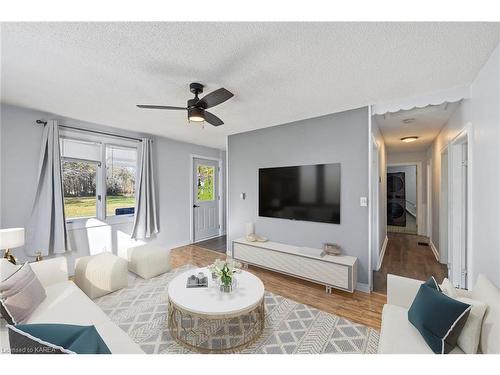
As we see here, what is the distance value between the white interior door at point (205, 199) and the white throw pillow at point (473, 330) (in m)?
4.64

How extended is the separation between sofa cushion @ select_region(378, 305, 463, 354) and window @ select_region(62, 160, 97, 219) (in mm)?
4072

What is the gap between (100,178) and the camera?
3.66 meters

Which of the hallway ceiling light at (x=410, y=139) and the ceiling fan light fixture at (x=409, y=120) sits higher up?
the ceiling fan light fixture at (x=409, y=120)

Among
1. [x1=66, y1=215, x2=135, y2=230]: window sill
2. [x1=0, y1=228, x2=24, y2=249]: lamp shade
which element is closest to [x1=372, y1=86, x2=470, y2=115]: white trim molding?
[x1=0, y1=228, x2=24, y2=249]: lamp shade

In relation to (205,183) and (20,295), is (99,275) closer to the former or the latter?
(20,295)

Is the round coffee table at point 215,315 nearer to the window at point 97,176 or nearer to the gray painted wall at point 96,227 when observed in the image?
the gray painted wall at point 96,227

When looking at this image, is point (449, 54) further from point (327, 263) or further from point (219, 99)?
point (327, 263)

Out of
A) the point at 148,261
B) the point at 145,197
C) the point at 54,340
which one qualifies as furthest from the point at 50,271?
the point at 145,197

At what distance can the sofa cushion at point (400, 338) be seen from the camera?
1.25 metres

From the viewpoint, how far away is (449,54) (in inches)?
65.3

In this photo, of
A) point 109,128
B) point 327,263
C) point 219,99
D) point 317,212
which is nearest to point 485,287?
point 327,263

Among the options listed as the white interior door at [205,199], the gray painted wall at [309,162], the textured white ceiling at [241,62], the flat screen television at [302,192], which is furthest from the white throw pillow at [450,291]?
the white interior door at [205,199]

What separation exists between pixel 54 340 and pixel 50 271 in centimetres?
155

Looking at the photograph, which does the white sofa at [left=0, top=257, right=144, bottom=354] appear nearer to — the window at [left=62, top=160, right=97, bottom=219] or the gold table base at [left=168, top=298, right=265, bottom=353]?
the gold table base at [left=168, top=298, right=265, bottom=353]
